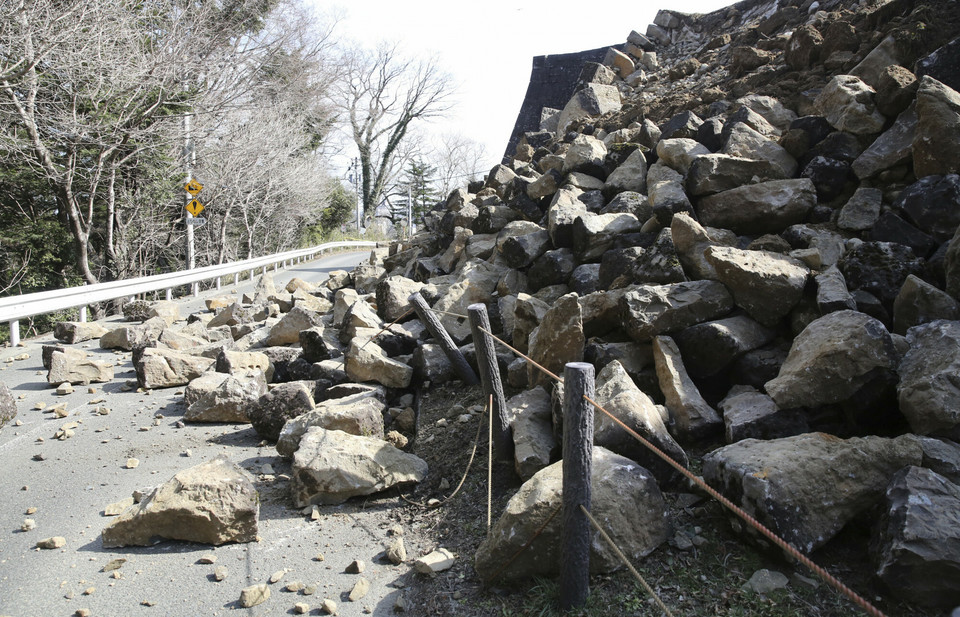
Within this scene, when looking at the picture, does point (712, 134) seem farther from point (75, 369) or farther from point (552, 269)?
point (75, 369)

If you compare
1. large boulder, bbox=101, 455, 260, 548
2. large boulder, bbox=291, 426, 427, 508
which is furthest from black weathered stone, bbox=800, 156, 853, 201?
large boulder, bbox=101, 455, 260, 548

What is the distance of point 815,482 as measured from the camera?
281 cm

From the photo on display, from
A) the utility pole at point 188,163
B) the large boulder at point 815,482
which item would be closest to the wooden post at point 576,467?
the large boulder at point 815,482

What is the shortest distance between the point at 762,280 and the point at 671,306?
645 mm

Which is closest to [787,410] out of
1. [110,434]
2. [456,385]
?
[456,385]

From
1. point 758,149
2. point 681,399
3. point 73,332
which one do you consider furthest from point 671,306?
point 73,332

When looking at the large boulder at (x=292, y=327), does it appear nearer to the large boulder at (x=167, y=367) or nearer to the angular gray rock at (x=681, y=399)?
the large boulder at (x=167, y=367)

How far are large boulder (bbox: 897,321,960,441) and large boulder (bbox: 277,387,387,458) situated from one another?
3.63 m

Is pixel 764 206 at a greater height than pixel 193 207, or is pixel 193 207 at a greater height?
pixel 193 207

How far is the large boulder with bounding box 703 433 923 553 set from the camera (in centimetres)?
274

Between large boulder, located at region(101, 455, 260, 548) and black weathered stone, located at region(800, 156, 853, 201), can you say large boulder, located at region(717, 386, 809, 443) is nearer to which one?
black weathered stone, located at region(800, 156, 853, 201)

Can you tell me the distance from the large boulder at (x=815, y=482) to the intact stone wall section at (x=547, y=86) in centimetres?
1478

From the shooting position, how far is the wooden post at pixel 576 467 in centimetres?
270

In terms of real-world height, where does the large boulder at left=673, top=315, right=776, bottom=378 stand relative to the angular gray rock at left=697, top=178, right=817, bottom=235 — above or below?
below
